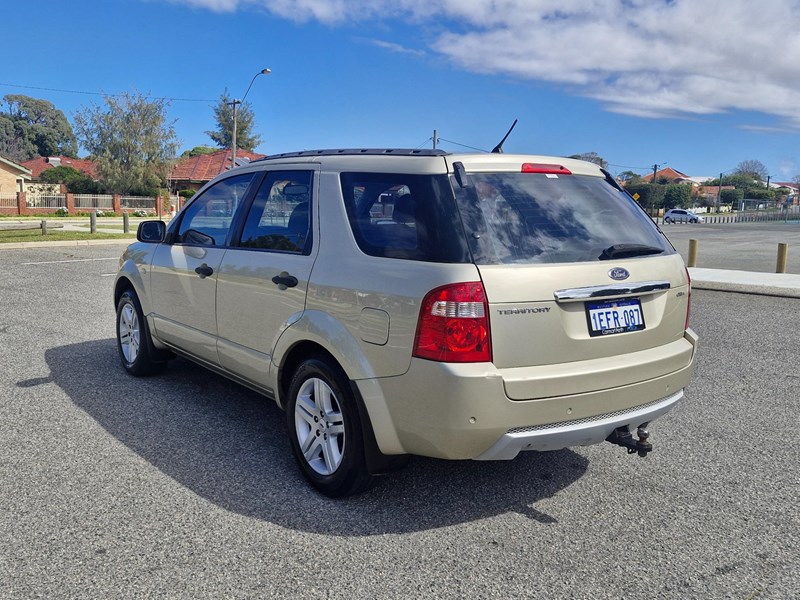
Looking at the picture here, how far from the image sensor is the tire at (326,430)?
11.2 feet

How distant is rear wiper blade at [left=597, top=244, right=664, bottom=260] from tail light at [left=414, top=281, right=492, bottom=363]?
766mm

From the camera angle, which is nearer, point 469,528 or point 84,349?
point 469,528

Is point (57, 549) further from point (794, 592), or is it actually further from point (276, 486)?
point (794, 592)

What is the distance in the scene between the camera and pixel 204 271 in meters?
4.70

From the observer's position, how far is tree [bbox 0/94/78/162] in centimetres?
10775

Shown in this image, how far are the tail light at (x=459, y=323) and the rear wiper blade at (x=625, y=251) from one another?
0.77m

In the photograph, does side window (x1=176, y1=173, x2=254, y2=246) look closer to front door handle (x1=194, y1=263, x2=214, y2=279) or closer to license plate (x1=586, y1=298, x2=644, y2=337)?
front door handle (x1=194, y1=263, x2=214, y2=279)

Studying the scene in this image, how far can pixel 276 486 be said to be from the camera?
148 inches

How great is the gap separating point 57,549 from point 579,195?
3.01 meters

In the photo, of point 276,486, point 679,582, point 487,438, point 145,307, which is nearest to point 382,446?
point 487,438

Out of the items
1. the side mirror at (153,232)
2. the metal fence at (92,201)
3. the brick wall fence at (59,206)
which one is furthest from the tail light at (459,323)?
the metal fence at (92,201)

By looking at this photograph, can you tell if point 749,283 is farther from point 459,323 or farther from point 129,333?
point 459,323

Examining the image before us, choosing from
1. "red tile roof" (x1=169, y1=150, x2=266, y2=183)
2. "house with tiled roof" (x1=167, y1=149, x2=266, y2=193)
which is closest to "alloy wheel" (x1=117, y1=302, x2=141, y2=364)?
"house with tiled roof" (x1=167, y1=149, x2=266, y2=193)

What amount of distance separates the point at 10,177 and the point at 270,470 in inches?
2296
